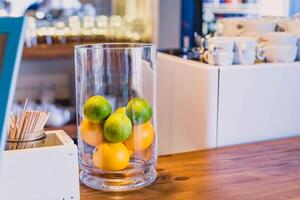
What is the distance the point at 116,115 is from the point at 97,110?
0.04 m

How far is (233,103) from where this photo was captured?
1330 mm

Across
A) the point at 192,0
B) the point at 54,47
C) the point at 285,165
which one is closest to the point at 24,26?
the point at 285,165

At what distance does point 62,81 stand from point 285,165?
235 centimetres

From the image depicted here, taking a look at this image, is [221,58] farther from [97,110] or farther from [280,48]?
[97,110]

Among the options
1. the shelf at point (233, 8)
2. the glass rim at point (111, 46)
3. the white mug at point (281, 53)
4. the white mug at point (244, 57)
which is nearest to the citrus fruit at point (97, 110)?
the glass rim at point (111, 46)

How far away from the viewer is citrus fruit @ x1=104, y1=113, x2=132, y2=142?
1000 mm

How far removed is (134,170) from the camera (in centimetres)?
104

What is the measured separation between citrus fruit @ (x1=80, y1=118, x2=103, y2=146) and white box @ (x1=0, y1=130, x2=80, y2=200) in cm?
12

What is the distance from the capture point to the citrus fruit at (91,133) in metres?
1.03

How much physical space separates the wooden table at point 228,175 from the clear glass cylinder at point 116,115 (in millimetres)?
44

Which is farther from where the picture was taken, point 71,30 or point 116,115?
point 71,30

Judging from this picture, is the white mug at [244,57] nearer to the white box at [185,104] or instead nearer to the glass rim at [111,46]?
the white box at [185,104]

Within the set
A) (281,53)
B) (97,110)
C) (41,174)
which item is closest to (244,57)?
(281,53)

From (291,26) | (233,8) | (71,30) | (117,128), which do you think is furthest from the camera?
(233,8)
